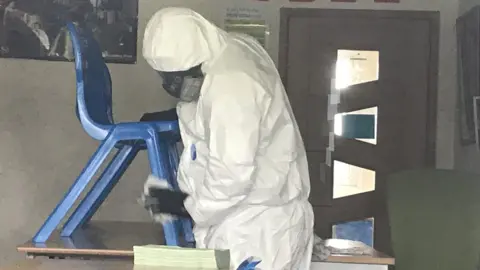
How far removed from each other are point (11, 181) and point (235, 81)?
5.96 feet

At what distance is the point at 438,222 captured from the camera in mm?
2754

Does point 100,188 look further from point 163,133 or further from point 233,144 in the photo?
point 233,144

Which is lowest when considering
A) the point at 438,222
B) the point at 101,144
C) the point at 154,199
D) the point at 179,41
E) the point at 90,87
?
the point at 438,222

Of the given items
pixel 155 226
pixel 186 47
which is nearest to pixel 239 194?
pixel 186 47

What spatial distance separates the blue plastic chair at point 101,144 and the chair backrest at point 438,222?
100 cm

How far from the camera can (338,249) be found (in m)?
2.37

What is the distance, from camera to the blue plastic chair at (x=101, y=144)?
6.86 feet

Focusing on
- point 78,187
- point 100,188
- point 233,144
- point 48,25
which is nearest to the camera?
point 233,144

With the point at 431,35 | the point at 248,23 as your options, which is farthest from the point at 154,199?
the point at 431,35

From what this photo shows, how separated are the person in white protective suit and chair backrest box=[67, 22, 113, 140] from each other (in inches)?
10.2

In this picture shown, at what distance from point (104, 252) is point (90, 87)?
21.1 inches

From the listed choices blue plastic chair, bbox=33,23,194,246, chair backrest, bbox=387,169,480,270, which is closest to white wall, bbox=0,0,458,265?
chair backrest, bbox=387,169,480,270

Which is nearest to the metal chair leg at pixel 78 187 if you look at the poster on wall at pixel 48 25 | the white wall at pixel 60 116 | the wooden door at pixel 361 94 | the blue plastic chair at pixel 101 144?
the blue plastic chair at pixel 101 144

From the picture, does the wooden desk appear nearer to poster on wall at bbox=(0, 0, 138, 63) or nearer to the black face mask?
the black face mask
